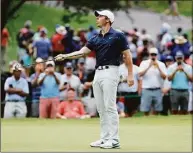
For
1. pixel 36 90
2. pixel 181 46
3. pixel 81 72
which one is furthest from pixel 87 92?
pixel 181 46

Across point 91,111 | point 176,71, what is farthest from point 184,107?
point 91,111

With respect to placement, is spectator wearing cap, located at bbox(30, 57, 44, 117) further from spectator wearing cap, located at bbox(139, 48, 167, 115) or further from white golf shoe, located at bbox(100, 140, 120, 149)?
white golf shoe, located at bbox(100, 140, 120, 149)

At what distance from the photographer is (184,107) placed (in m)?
21.6

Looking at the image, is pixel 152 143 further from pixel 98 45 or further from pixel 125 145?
pixel 98 45

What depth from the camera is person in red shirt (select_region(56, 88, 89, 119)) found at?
20.8 meters

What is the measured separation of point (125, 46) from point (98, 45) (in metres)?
0.40

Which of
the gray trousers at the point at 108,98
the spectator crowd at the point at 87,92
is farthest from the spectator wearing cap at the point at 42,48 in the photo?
the gray trousers at the point at 108,98

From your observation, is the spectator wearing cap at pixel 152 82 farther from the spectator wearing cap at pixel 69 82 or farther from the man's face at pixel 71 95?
the spectator wearing cap at pixel 69 82

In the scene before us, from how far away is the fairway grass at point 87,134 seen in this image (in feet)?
41.7

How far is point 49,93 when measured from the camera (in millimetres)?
21281

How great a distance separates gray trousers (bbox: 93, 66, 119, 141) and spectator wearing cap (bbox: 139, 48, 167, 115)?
844 centimetres

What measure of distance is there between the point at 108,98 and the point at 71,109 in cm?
826

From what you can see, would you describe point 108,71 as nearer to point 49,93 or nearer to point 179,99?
point 49,93

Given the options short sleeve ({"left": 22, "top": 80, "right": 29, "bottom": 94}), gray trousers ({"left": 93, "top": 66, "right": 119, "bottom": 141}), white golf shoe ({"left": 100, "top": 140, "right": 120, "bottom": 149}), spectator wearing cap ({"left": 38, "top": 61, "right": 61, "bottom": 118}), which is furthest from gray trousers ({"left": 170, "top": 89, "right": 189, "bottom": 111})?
white golf shoe ({"left": 100, "top": 140, "right": 120, "bottom": 149})
